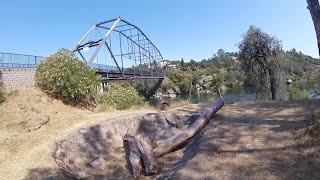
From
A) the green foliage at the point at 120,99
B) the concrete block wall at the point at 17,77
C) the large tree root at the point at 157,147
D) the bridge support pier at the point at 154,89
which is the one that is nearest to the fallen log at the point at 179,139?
the large tree root at the point at 157,147

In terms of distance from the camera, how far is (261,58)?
2381 centimetres

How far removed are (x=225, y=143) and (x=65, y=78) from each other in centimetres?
1111

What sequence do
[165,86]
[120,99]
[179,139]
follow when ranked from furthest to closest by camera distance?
[165,86]
[120,99]
[179,139]

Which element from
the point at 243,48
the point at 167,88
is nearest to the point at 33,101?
the point at 243,48

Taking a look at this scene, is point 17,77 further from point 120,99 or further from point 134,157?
point 134,157

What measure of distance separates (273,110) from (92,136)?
6.82 meters

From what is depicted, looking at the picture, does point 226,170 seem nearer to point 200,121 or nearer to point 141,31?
point 200,121

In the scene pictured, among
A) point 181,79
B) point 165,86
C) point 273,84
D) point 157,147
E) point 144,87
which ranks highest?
point 181,79

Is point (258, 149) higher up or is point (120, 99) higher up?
point (120, 99)

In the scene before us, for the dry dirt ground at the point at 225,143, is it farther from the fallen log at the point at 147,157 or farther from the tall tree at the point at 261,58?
the tall tree at the point at 261,58

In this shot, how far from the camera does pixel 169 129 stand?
1222 cm

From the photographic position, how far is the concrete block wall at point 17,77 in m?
17.1

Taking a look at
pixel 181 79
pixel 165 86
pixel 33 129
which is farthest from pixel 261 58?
pixel 181 79

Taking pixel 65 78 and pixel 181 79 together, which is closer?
pixel 65 78
